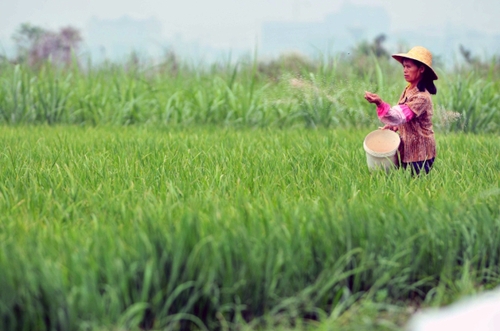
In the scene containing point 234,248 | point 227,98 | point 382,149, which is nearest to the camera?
point 234,248

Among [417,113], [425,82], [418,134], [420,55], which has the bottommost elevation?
[418,134]

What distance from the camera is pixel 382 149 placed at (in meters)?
3.80

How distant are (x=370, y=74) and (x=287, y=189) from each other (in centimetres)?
423

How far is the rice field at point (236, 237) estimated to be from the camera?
2047 mm

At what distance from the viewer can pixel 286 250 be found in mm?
2242

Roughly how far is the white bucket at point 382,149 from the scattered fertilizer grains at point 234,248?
0.18 m

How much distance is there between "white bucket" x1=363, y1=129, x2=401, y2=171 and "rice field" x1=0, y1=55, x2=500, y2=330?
0.08 metres

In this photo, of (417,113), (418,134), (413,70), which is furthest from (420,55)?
(418,134)

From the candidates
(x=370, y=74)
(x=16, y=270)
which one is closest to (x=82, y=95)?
(x=370, y=74)

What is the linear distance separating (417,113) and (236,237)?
1707mm

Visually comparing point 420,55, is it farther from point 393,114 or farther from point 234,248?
point 234,248

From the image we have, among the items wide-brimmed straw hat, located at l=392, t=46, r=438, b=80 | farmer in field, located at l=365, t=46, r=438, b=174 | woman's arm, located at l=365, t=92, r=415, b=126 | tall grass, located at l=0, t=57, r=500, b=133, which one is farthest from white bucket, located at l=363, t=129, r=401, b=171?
tall grass, located at l=0, t=57, r=500, b=133

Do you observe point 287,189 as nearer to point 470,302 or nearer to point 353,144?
point 470,302

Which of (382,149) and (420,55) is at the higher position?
(420,55)
